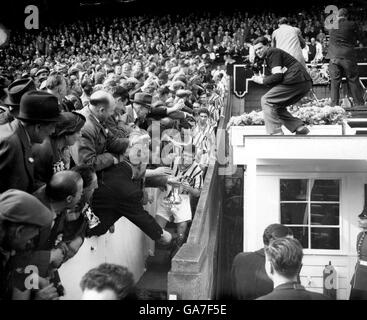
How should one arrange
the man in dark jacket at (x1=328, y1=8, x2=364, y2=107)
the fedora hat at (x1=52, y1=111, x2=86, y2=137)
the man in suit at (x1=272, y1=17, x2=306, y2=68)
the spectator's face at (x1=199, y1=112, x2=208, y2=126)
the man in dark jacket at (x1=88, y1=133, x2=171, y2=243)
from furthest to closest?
the spectator's face at (x1=199, y1=112, x2=208, y2=126) < the man in dark jacket at (x1=328, y1=8, x2=364, y2=107) < the man in suit at (x1=272, y1=17, x2=306, y2=68) < the man in dark jacket at (x1=88, y1=133, x2=171, y2=243) < the fedora hat at (x1=52, y1=111, x2=86, y2=137)

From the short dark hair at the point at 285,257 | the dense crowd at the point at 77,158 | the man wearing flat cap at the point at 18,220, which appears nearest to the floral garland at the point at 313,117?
the dense crowd at the point at 77,158

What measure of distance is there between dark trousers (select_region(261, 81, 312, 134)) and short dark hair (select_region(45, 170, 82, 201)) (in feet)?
10.4

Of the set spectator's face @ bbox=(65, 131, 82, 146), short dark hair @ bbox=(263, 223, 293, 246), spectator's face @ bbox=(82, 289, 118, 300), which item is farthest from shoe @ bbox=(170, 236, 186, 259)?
spectator's face @ bbox=(82, 289, 118, 300)

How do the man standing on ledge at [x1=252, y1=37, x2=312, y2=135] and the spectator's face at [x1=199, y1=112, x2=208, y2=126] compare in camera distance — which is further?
the spectator's face at [x1=199, y1=112, x2=208, y2=126]

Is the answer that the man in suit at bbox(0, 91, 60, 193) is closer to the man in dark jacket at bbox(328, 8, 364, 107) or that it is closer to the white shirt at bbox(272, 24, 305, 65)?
the white shirt at bbox(272, 24, 305, 65)

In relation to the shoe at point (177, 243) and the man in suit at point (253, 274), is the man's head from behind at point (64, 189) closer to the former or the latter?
the man in suit at point (253, 274)

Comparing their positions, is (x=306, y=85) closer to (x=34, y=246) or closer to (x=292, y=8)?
(x=34, y=246)

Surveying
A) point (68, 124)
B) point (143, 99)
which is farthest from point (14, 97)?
point (143, 99)

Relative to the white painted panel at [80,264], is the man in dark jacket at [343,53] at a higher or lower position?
higher

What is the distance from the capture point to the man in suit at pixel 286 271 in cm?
253

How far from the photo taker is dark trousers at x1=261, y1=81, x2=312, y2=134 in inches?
212

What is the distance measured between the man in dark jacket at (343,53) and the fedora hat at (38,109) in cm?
483

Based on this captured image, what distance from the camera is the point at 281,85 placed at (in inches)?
213

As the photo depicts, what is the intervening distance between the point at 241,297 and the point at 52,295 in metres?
1.26
